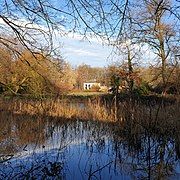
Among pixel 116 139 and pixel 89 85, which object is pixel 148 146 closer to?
pixel 116 139

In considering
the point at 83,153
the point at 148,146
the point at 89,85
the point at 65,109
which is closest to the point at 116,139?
the point at 83,153

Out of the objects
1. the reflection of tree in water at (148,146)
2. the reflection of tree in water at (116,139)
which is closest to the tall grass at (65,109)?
the reflection of tree in water at (116,139)

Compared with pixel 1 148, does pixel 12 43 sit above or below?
above

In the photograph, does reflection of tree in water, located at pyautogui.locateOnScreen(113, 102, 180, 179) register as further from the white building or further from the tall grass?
the white building

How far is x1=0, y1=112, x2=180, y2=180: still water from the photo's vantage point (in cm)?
536

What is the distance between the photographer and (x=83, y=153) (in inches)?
268

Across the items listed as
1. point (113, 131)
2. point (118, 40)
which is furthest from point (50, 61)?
point (113, 131)

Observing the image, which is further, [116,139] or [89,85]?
[89,85]

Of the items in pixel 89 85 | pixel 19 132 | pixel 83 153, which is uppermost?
pixel 89 85

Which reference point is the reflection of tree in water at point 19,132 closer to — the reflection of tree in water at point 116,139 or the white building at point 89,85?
the reflection of tree in water at point 116,139

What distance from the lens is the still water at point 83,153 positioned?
5365 millimetres

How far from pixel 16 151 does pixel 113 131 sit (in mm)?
3004

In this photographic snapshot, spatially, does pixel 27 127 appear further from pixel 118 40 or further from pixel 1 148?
pixel 118 40

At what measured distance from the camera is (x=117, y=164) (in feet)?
19.9
